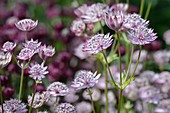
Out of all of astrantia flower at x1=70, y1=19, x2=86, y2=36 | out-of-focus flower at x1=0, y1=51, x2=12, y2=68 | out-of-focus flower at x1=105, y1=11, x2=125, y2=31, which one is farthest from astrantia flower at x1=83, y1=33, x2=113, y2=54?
astrantia flower at x1=70, y1=19, x2=86, y2=36

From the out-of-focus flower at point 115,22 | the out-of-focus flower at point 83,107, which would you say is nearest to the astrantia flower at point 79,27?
the out-of-focus flower at point 83,107

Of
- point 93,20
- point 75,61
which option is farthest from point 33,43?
point 75,61

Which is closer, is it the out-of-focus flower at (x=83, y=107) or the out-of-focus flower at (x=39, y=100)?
the out-of-focus flower at (x=39, y=100)

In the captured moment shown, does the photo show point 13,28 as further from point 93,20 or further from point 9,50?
point 9,50

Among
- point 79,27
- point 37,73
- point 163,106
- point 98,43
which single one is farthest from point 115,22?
point 163,106

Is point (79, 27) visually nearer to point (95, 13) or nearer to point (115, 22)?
point (95, 13)

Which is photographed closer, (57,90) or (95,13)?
(57,90)

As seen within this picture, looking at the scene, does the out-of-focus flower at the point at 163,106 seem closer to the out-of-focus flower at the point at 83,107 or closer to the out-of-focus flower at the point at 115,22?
the out-of-focus flower at the point at 83,107

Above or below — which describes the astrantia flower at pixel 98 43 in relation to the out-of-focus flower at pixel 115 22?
below

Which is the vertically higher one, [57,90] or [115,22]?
[115,22]

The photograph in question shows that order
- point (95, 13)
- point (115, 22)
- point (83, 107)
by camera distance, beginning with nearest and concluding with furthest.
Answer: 1. point (115, 22)
2. point (95, 13)
3. point (83, 107)
